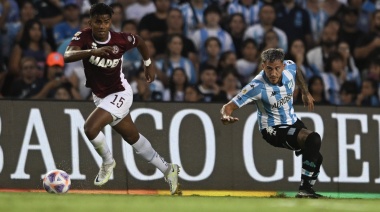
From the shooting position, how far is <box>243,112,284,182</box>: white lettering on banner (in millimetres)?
15078

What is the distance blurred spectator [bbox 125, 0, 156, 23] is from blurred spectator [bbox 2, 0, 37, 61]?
5.46 ft

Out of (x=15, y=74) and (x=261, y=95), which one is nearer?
(x=261, y=95)

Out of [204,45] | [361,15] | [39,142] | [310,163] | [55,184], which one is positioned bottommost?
[55,184]

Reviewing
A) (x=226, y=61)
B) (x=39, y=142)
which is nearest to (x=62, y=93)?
(x=39, y=142)

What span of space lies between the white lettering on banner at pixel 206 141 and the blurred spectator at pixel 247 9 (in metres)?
3.13

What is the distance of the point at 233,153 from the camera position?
15055 millimetres

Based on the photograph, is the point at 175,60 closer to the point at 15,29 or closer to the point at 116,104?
the point at 15,29

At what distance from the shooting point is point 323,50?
696 inches

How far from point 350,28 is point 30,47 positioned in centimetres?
574

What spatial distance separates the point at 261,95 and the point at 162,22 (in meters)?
4.83

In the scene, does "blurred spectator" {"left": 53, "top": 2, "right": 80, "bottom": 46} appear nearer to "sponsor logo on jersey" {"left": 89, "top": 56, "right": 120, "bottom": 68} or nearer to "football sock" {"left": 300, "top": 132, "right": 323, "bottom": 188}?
"sponsor logo on jersey" {"left": 89, "top": 56, "right": 120, "bottom": 68}

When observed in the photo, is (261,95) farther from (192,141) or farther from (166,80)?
(166,80)

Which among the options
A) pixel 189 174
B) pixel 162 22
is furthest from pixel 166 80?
pixel 189 174

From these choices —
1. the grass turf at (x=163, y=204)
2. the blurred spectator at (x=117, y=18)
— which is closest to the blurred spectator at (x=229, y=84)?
the blurred spectator at (x=117, y=18)
